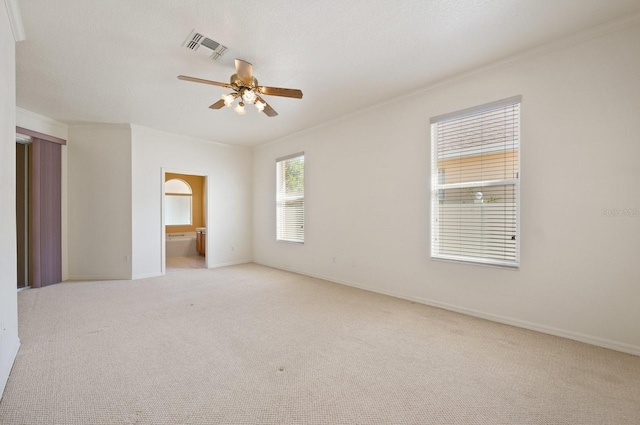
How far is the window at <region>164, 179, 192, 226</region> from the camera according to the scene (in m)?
8.98

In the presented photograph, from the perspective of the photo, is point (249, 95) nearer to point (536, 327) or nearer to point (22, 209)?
point (536, 327)

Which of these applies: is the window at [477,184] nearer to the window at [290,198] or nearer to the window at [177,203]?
the window at [290,198]

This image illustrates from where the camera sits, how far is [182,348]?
247 cm

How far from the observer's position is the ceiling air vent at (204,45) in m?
2.52

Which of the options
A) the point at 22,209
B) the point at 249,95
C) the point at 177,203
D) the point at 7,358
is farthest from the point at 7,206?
the point at 177,203

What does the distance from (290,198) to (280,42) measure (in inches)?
135

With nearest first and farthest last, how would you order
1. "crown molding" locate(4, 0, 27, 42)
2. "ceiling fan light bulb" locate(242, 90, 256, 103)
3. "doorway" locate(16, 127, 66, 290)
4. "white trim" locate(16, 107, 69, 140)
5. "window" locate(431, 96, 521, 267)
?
1. "crown molding" locate(4, 0, 27, 42)
2. "ceiling fan light bulb" locate(242, 90, 256, 103)
3. "window" locate(431, 96, 521, 267)
4. "white trim" locate(16, 107, 69, 140)
5. "doorway" locate(16, 127, 66, 290)

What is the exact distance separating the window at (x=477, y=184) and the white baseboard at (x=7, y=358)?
4002 millimetres

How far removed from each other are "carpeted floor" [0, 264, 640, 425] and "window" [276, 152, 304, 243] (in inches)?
91.9

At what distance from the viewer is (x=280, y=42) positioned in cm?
262

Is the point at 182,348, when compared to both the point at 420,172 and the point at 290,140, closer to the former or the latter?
the point at 420,172

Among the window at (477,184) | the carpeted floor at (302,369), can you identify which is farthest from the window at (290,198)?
the window at (477,184)

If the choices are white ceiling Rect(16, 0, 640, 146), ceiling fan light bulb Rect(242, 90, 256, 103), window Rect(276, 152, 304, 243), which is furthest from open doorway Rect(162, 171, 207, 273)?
ceiling fan light bulb Rect(242, 90, 256, 103)

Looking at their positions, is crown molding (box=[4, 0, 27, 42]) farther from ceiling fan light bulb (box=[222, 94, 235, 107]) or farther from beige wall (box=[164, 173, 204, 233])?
beige wall (box=[164, 173, 204, 233])
